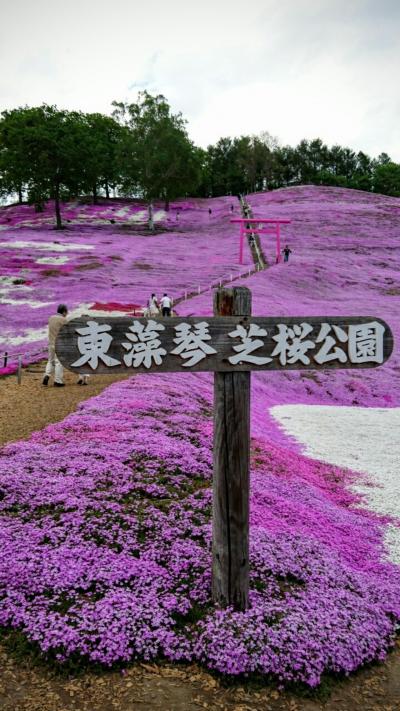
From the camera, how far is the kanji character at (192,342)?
199 inches

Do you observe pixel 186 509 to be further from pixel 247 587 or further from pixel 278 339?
pixel 278 339

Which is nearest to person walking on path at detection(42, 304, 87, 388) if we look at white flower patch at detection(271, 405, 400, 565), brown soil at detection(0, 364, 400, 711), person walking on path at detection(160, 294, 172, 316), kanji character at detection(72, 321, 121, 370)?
white flower patch at detection(271, 405, 400, 565)

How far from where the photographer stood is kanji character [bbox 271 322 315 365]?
521 cm

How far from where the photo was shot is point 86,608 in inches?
199

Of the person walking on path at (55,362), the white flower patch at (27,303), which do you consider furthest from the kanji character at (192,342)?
the white flower patch at (27,303)

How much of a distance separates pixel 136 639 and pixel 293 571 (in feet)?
7.11

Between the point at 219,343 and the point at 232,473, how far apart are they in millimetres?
1329

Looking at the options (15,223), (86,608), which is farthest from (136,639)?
(15,223)

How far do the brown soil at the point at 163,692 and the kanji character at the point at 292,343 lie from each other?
3011 mm

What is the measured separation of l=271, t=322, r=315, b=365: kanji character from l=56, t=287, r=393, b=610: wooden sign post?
0.01 m

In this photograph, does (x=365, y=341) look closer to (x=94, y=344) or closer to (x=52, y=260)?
(x=94, y=344)

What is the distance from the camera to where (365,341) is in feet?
17.7

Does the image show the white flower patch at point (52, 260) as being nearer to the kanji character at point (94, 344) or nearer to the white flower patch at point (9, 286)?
the white flower patch at point (9, 286)

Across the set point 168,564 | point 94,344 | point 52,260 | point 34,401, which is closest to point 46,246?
point 52,260
